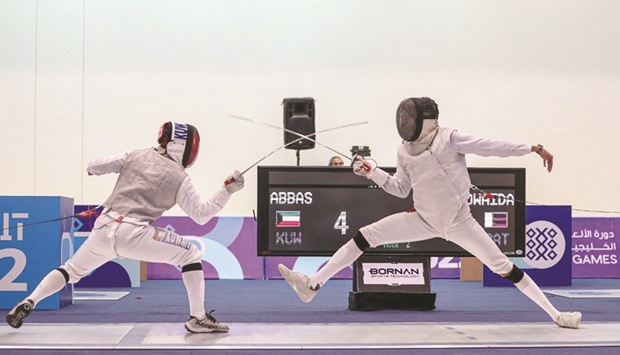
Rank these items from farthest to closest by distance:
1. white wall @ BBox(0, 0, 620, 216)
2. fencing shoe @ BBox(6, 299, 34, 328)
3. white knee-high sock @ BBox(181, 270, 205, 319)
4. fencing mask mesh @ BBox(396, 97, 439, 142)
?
white wall @ BBox(0, 0, 620, 216) < fencing mask mesh @ BBox(396, 97, 439, 142) < white knee-high sock @ BBox(181, 270, 205, 319) < fencing shoe @ BBox(6, 299, 34, 328)

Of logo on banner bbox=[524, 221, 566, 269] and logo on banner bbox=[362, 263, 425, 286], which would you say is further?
logo on banner bbox=[524, 221, 566, 269]

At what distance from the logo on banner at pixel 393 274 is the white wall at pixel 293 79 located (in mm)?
3381

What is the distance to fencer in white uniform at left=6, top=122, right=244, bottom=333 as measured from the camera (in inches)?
139

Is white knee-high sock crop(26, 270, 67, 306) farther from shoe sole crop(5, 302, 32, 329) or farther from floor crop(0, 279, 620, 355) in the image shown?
floor crop(0, 279, 620, 355)

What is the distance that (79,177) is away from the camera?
26.7ft

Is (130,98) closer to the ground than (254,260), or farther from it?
farther from it

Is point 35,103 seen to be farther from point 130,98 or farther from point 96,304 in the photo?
point 96,304

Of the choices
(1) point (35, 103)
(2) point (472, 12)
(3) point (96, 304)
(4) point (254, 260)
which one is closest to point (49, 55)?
(1) point (35, 103)

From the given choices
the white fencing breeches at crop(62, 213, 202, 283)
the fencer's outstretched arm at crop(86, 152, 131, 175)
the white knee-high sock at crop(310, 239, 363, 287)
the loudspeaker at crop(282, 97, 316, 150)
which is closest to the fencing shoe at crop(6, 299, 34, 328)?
the white fencing breeches at crop(62, 213, 202, 283)

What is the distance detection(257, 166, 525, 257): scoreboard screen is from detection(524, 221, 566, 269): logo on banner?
6.13 feet

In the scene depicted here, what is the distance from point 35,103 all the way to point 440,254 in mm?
5225

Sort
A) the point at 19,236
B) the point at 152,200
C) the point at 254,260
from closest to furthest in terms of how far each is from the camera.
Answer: the point at 152,200
the point at 19,236
the point at 254,260

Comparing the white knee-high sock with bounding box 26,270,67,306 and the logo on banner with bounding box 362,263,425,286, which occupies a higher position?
the white knee-high sock with bounding box 26,270,67,306

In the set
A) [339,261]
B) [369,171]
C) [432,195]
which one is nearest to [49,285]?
[339,261]
